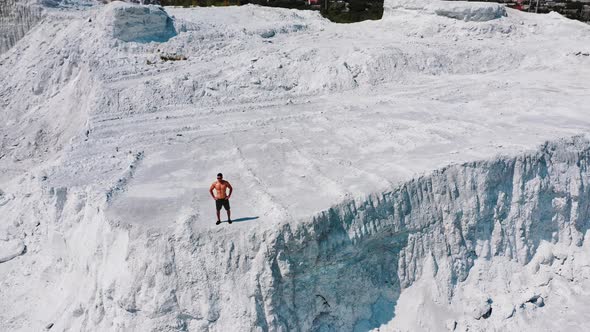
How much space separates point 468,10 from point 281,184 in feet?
51.5

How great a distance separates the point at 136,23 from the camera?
1948 centimetres

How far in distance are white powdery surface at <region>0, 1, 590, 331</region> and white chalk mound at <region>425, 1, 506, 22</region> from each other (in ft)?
10.1

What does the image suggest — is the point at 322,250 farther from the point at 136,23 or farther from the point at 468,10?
the point at 468,10

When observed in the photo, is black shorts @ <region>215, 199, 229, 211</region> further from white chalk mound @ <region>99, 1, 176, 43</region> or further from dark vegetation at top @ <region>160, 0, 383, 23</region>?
dark vegetation at top @ <region>160, 0, 383, 23</region>

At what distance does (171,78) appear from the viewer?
1664cm

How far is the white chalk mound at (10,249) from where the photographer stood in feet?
38.2

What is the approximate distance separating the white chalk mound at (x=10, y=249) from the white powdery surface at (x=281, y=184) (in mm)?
121

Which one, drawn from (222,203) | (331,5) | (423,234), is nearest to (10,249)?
(222,203)

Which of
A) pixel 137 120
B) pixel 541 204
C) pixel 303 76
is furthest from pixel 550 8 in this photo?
pixel 137 120

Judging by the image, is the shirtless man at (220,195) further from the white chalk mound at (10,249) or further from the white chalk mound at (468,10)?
the white chalk mound at (468,10)

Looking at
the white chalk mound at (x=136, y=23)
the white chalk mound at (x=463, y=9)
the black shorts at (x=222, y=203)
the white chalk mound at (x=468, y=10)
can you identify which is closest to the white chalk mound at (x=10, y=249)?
the black shorts at (x=222, y=203)

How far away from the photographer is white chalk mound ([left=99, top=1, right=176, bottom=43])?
63.1 feet

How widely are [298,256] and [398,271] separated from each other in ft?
8.15

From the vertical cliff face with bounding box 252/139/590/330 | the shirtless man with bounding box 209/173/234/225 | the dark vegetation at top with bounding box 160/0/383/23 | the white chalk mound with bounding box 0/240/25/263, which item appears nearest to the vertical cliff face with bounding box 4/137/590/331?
the vertical cliff face with bounding box 252/139/590/330
